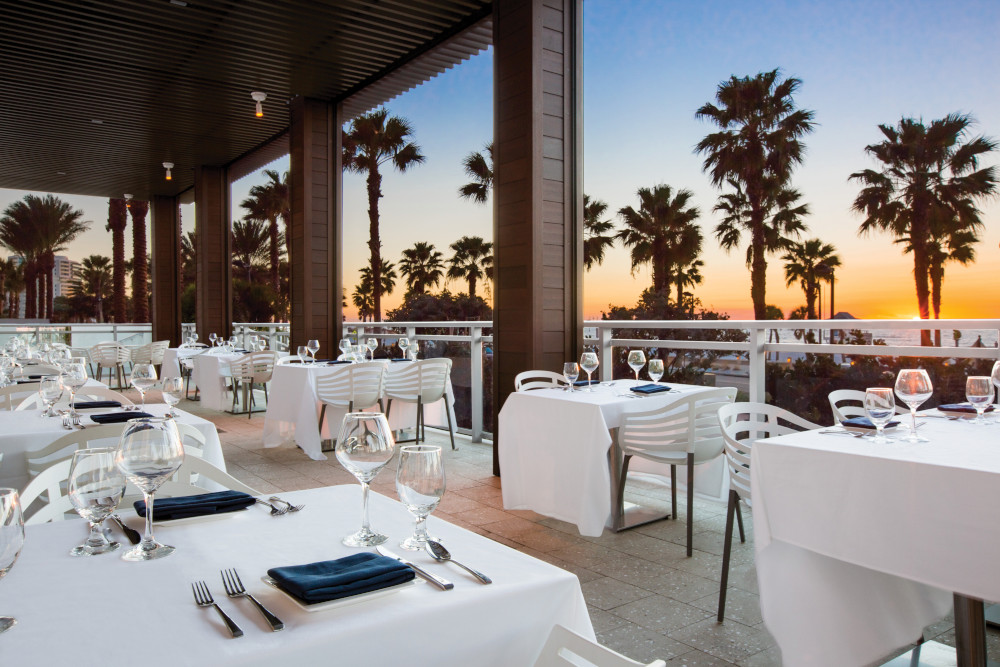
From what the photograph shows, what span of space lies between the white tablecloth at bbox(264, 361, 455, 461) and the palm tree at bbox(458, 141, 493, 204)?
10451 mm

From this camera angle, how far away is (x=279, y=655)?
2.77 feet

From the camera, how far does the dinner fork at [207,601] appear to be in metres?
0.89

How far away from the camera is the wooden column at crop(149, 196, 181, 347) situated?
1290cm

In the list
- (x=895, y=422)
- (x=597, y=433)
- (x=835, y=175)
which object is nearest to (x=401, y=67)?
(x=597, y=433)

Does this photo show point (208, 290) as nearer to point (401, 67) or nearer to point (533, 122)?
point (401, 67)

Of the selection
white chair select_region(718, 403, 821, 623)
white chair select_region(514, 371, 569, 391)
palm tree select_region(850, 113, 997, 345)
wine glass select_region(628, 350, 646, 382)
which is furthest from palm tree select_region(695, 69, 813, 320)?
white chair select_region(718, 403, 821, 623)

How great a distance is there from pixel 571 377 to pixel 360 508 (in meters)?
2.60

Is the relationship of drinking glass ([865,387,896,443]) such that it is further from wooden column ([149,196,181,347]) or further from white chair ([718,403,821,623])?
wooden column ([149,196,181,347])

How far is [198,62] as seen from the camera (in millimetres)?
6871

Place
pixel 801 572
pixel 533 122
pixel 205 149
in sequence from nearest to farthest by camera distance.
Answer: pixel 801 572 < pixel 533 122 < pixel 205 149

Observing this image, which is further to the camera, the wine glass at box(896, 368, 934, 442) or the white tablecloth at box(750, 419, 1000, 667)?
the wine glass at box(896, 368, 934, 442)

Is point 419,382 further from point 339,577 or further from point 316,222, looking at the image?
point 339,577

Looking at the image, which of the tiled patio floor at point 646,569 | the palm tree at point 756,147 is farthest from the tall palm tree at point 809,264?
the tiled patio floor at point 646,569

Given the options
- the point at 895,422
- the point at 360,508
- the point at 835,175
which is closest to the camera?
the point at 360,508
